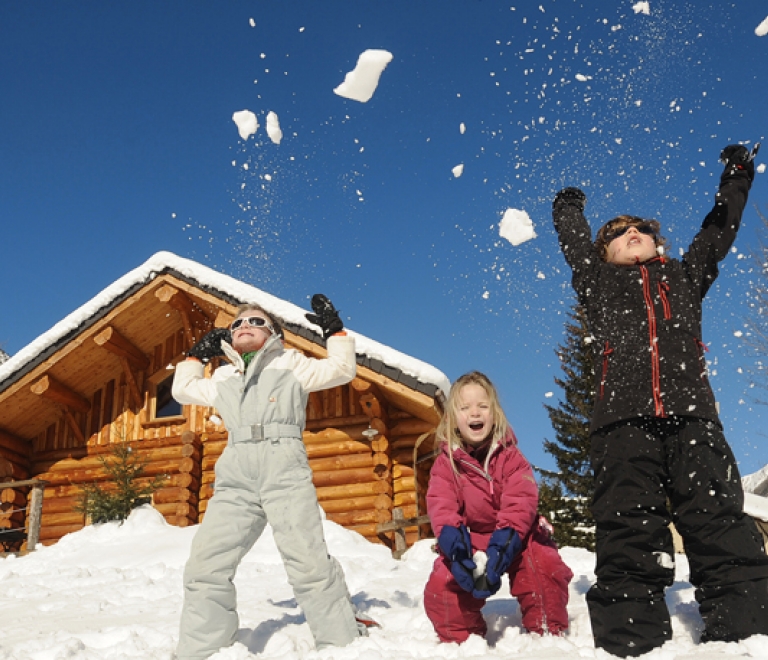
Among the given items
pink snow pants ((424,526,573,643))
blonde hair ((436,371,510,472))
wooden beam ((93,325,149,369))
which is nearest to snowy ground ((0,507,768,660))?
pink snow pants ((424,526,573,643))

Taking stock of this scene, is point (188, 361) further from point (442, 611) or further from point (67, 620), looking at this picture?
point (442, 611)

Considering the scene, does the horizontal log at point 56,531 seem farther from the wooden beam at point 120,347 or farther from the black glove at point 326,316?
the black glove at point 326,316

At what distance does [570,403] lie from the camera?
1984cm

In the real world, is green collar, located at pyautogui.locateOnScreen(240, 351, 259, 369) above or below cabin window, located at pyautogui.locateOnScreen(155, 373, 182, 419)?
below

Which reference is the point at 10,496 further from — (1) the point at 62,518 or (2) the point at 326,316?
(2) the point at 326,316

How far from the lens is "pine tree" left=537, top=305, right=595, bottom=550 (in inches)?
639

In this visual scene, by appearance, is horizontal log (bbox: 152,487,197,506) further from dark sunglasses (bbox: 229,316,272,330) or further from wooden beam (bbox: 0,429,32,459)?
dark sunglasses (bbox: 229,316,272,330)

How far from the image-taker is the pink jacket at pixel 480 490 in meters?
3.19

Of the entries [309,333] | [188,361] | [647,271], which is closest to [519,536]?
[647,271]

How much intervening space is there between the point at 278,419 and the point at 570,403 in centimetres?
1726

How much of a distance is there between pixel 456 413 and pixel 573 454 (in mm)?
16295

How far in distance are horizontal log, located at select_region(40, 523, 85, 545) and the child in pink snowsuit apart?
9.37 metres

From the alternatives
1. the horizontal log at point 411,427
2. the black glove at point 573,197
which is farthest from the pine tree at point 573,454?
the black glove at point 573,197

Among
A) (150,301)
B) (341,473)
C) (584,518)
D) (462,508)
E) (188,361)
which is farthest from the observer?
(584,518)
